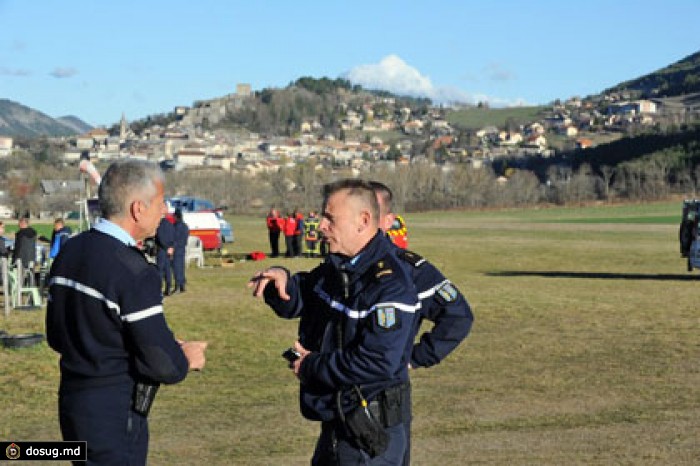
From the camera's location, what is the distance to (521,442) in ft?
32.8

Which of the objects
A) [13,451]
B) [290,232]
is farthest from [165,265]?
[13,451]

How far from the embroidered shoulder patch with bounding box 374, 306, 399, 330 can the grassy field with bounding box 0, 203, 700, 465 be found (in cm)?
448

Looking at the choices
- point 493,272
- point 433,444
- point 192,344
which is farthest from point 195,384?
point 493,272

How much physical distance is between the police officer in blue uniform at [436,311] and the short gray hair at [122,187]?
134 centimetres

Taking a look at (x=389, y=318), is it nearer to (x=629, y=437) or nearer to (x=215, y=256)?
(x=629, y=437)

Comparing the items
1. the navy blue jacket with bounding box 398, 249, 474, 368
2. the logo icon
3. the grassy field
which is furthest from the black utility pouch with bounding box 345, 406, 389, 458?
the grassy field

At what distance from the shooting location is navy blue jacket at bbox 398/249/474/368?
5789 millimetres

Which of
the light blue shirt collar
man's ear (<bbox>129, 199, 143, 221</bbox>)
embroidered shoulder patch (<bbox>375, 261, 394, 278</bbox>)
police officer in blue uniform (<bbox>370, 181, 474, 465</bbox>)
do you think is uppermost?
man's ear (<bbox>129, 199, 143, 221</bbox>)

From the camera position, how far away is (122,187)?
16.5ft

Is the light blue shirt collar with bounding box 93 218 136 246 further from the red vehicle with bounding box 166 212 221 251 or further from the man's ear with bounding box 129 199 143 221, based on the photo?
the red vehicle with bounding box 166 212 221 251

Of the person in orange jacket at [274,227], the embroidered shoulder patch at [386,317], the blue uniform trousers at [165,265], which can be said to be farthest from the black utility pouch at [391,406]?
the person in orange jacket at [274,227]

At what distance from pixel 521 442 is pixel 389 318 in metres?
5.30

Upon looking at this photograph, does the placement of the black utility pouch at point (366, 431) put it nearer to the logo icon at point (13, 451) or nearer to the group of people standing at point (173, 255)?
the logo icon at point (13, 451)

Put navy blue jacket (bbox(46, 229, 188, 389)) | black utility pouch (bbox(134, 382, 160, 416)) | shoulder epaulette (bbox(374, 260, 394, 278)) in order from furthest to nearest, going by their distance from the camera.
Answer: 1. shoulder epaulette (bbox(374, 260, 394, 278))
2. black utility pouch (bbox(134, 382, 160, 416))
3. navy blue jacket (bbox(46, 229, 188, 389))
